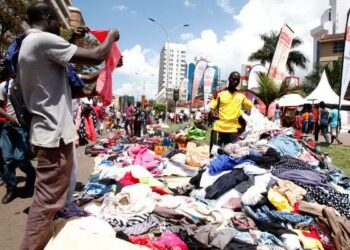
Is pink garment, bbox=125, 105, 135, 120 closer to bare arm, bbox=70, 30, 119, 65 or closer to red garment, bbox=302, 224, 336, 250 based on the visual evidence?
red garment, bbox=302, 224, 336, 250

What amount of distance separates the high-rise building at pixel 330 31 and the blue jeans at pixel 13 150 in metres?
61.4

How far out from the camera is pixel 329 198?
4.61 meters

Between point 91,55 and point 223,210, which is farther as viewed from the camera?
point 223,210

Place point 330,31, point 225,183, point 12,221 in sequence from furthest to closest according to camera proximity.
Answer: point 330,31 < point 225,183 < point 12,221

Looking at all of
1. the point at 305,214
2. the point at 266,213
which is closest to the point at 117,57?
the point at 266,213

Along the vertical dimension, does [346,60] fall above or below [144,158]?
above

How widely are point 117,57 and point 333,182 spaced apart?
3.84 m

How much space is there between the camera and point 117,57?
4.51 meters

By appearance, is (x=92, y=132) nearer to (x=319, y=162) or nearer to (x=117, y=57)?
(x=117, y=57)

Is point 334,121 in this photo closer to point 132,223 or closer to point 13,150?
point 13,150

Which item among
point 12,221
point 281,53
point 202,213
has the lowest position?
point 12,221

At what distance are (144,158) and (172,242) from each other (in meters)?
4.16

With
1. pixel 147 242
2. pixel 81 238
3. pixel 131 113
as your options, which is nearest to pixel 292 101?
pixel 131 113

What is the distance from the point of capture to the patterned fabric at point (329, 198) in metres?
4.46
